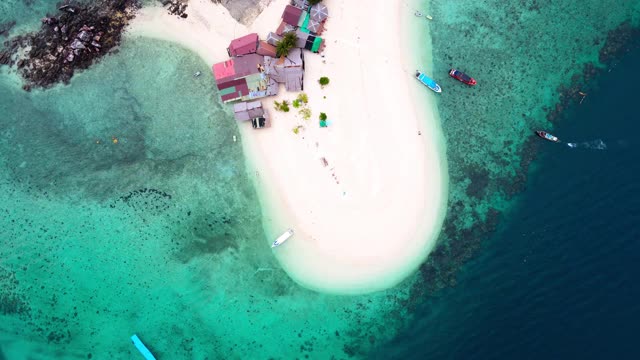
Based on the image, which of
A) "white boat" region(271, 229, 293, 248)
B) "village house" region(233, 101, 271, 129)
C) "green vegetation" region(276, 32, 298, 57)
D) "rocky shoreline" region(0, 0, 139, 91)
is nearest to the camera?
"green vegetation" region(276, 32, 298, 57)

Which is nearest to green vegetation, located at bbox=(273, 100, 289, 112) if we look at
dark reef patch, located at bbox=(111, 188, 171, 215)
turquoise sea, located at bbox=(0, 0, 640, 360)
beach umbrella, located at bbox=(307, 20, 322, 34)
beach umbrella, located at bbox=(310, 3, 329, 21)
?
turquoise sea, located at bbox=(0, 0, 640, 360)

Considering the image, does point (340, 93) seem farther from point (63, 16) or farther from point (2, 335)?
point (2, 335)

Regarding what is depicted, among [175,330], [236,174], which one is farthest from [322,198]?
[175,330]

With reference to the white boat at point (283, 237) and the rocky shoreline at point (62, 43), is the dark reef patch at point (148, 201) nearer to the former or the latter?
the white boat at point (283, 237)

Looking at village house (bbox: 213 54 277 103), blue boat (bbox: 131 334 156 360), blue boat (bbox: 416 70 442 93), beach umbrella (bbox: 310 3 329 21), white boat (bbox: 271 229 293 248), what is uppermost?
beach umbrella (bbox: 310 3 329 21)

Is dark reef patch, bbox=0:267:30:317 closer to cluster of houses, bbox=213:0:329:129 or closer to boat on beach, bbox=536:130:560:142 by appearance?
cluster of houses, bbox=213:0:329:129

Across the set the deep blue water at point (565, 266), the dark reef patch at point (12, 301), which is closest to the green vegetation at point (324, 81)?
the deep blue water at point (565, 266)

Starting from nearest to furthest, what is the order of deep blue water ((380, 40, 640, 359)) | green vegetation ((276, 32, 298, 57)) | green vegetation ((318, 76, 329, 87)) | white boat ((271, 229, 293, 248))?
deep blue water ((380, 40, 640, 359)) → green vegetation ((276, 32, 298, 57)) → white boat ((271, 229, 293, 248)) → green vegetation ((318, 76, 329, 87))
